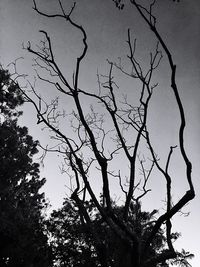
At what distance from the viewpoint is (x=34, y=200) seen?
22984 millimetres

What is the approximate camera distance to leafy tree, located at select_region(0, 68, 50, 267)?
19.1 m

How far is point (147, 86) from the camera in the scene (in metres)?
7.84

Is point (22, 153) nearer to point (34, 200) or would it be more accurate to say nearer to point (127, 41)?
point (34, 200)

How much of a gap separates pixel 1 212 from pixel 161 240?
14137 millimetres

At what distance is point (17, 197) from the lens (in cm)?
2105

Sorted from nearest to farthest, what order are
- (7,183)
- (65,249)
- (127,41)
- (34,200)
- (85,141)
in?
(127,41) < (85,141) < (7,183) < (34,200) < (65,249)

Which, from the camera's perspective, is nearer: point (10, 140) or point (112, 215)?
point (112, 215)

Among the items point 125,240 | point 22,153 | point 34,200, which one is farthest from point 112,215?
point 34,200

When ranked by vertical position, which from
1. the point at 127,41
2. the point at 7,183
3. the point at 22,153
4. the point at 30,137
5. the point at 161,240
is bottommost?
the point at 127,41

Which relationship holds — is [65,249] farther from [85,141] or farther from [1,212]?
[85,141]

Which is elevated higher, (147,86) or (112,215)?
(147,86)

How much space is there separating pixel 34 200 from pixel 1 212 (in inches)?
175

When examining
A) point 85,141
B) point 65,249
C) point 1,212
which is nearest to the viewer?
point 85,141

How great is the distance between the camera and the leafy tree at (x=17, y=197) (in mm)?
19109
